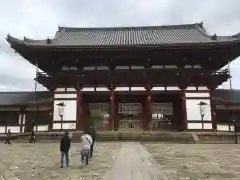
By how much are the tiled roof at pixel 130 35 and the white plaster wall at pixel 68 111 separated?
7.29 meters

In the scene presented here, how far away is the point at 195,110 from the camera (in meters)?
28.4

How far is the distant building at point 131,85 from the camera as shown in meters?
28.1

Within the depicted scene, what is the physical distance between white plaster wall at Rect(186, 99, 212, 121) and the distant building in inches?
3.8

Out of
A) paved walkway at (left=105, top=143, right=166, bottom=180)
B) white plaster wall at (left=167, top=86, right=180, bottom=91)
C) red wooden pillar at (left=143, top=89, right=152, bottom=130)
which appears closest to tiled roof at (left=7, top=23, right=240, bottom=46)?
white plaster wall at (left=167, top=86, right=180, bottom=91)

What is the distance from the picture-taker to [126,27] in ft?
129

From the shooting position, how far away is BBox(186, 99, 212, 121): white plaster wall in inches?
1113

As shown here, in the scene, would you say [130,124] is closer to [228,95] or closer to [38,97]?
[38,97]

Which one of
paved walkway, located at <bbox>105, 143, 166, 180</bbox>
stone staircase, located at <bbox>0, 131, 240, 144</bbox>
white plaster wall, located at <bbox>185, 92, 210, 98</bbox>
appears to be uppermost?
white plaster wall, located at <bbox>185, 92, 210, 98</bbox>

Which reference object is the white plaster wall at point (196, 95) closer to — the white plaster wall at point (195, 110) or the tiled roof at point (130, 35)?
the white plaster wall at point (195, 110)

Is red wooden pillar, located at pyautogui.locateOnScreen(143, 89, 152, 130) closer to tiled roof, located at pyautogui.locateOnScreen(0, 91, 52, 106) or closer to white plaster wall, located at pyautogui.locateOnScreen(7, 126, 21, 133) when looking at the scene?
tiled roof, located at pyautogui.locateOnScreen(0, 91, 52, 106)

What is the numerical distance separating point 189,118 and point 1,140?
2068 cm

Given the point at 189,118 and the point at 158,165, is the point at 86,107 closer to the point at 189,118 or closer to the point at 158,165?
the point at 189,118

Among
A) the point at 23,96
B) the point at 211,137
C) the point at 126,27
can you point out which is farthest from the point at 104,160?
the point at 126,27

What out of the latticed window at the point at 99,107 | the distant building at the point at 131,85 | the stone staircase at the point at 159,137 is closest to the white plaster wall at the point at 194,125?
the distant building at the point at 131,85
